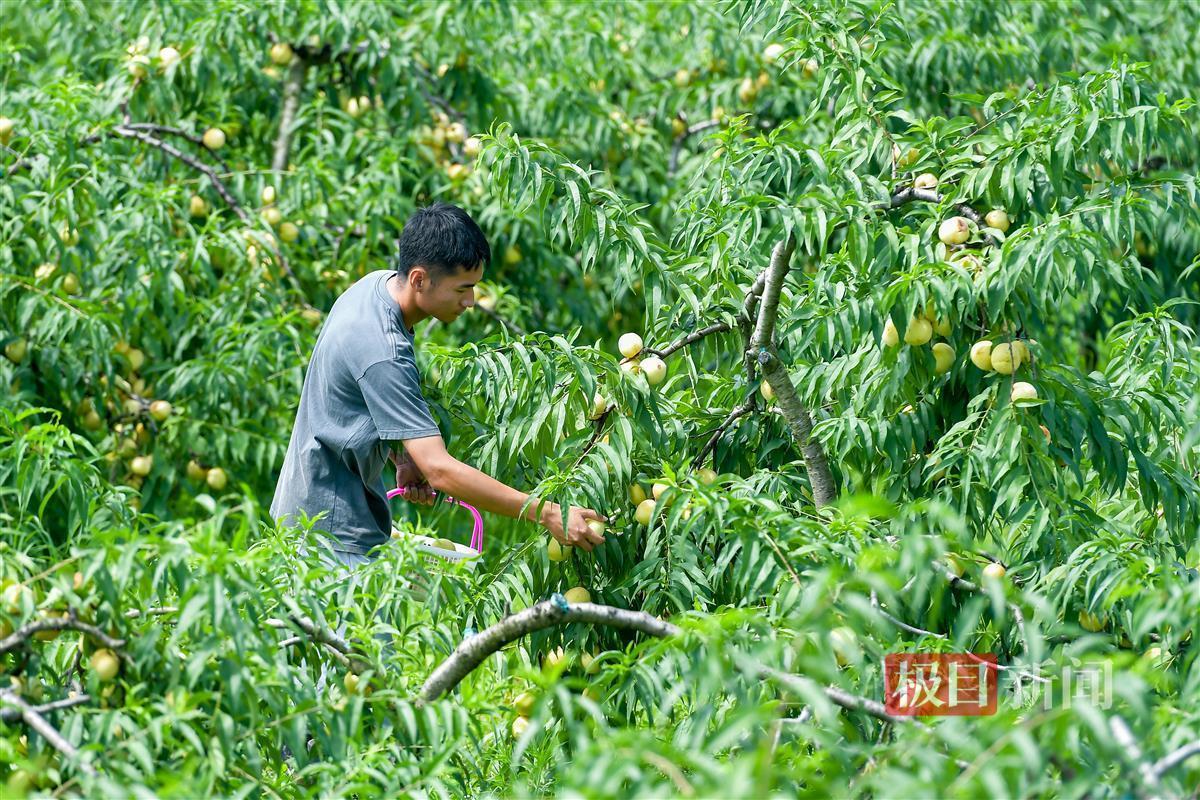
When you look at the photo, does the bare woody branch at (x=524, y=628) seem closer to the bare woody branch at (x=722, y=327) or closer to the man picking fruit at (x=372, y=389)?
the man picking fruit at (x=372, y=389)

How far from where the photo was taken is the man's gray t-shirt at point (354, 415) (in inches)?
124

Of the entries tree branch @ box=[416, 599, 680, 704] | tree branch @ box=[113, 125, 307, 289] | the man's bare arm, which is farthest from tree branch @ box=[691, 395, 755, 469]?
tree branch @ box=[113, 125, 307, 289]

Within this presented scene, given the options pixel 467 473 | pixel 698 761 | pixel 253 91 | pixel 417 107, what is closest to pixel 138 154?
pixel 253 91

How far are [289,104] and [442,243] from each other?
9.20ft

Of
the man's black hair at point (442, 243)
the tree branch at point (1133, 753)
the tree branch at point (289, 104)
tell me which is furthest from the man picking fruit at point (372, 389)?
the tree branch at point (289, 104)

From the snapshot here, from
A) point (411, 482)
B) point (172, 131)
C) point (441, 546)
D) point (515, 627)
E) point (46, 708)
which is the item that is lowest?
point (441, 546)

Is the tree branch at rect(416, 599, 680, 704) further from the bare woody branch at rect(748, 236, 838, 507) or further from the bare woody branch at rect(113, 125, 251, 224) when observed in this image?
the bare woody branch at rect(113, 125, 251, 224)

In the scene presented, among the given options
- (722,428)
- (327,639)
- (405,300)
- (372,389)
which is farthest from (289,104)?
(327,639)

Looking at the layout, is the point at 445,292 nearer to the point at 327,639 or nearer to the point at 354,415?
the point at 354,415

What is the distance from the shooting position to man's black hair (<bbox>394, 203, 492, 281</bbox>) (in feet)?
10.8

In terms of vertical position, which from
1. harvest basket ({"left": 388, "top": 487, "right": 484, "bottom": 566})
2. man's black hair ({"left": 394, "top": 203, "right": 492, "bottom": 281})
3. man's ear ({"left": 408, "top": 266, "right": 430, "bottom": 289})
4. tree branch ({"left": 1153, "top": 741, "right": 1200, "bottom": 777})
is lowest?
harvest basket ({"left": 388, "top": 487, "right": 484, "bottom": 566})

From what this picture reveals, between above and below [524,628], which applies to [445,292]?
above

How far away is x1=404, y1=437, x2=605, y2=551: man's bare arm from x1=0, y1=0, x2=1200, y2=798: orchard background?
83 mm

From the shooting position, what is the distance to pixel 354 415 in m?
3.30
